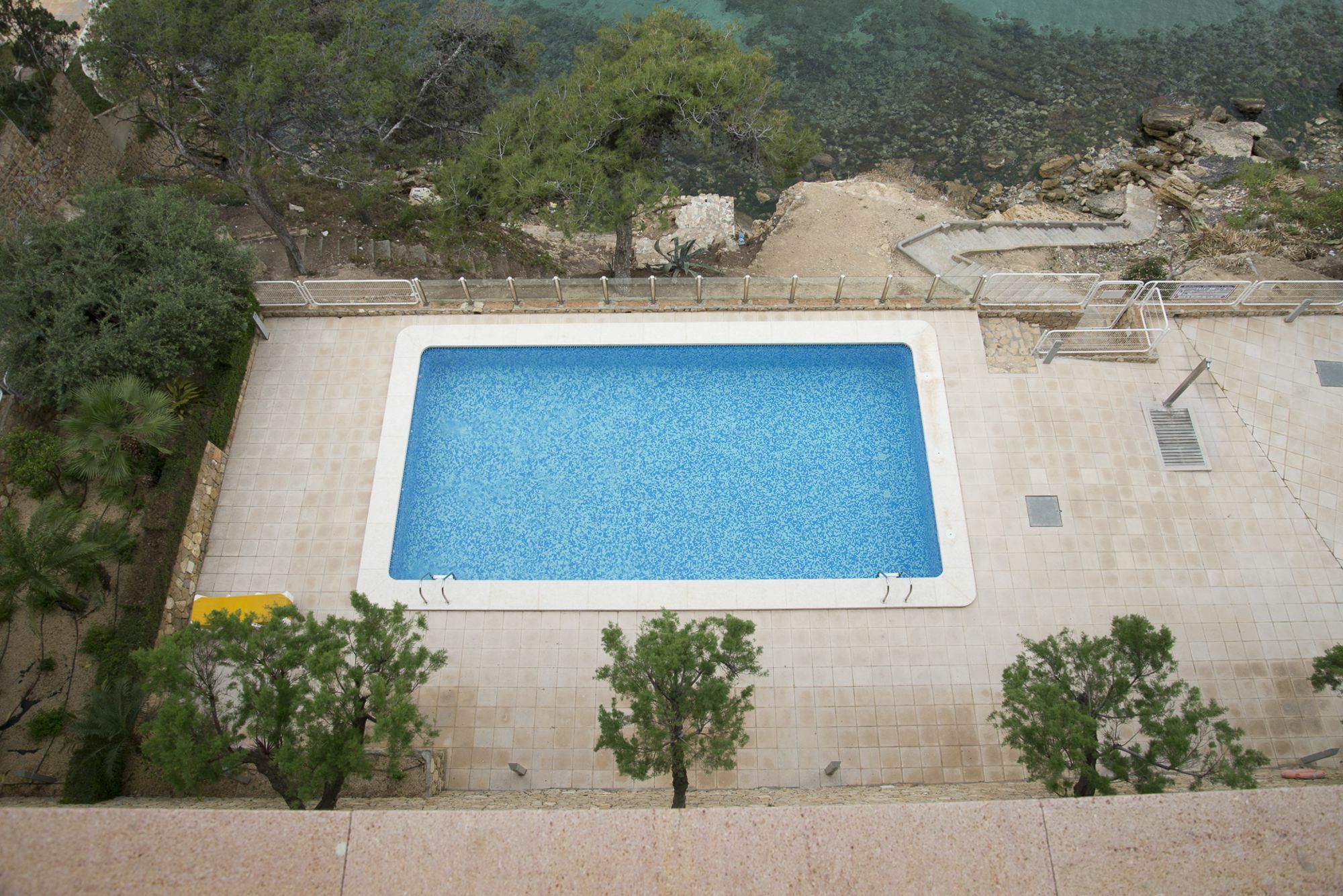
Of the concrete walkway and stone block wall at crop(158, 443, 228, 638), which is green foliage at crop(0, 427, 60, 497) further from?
the concrete walkway

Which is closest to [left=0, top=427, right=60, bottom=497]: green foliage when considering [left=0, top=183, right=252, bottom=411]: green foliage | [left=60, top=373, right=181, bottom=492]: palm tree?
[left=0, top=183, right=252, bottom=411]: green foliage

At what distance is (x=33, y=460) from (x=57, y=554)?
10.2 ft

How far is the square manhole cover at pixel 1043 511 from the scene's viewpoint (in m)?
12.5

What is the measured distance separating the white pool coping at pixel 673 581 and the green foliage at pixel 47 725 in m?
4.27

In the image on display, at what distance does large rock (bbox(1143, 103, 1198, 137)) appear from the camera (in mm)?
23953

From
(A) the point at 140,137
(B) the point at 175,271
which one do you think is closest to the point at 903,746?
(B) the point at 175,271

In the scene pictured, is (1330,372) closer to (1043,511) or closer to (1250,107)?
(1043,511)

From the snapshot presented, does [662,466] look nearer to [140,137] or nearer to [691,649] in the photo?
[691,649]

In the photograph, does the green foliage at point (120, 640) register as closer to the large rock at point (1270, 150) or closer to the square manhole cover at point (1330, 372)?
the square manhole cover at point (1330, 372)

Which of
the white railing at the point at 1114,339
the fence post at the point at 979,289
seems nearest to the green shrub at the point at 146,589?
the fence post at the point at 979,289

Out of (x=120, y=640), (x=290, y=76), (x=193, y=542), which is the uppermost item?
(x=290, y=76)

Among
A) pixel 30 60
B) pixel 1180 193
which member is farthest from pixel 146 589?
pixel 1180 193

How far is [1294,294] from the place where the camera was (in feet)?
45.9

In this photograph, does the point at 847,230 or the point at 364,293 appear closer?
the point at 364,293
